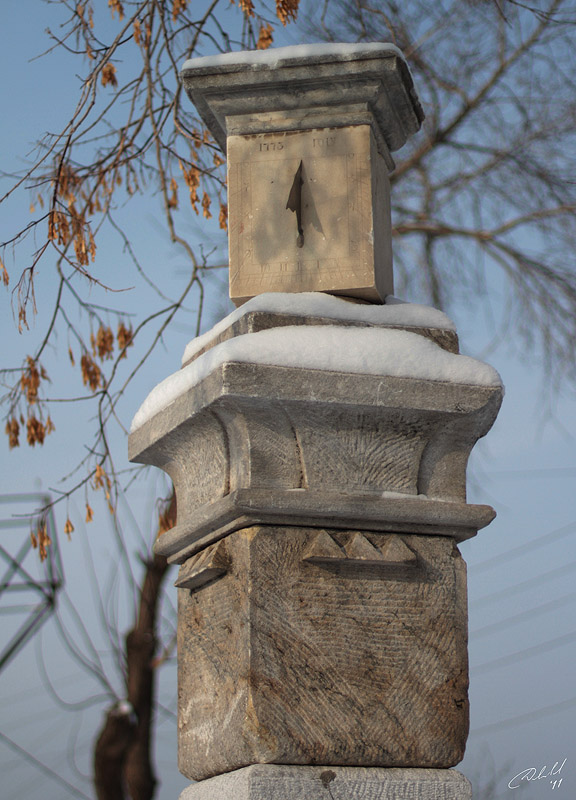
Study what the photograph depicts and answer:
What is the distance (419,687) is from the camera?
2311mm

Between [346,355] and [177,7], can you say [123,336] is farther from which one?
[346,355]

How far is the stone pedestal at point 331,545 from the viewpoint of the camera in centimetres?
222

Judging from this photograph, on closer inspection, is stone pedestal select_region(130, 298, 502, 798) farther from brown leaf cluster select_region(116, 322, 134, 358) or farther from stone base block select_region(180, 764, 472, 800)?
brown leaf cluster select_region(116, 322, 134, 358)

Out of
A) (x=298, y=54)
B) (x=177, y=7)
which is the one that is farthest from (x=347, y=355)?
(x=177, y=7)

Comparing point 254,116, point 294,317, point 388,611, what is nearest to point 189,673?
point 388,611

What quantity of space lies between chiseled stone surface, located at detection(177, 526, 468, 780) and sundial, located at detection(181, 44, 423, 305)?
25.9 inches

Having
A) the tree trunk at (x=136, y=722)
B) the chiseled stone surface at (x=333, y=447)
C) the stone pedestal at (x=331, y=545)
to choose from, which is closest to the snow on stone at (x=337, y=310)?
the stone pedestal at (x=331, y=545)

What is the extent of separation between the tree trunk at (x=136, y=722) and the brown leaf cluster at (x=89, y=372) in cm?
192

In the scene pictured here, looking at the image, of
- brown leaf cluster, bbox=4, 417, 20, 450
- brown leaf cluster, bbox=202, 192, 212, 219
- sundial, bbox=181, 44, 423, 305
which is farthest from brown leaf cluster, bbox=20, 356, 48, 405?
sundial, bbox=181, 44, 423, 305

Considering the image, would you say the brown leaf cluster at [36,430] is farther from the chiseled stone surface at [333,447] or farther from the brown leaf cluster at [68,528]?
the chiseled stone surface at [333,447]

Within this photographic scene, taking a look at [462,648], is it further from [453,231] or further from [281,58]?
[453,231]

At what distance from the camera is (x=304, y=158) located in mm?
2660

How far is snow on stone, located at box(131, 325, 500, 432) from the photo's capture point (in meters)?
2.28

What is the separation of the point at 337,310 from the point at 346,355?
0.66 ft
